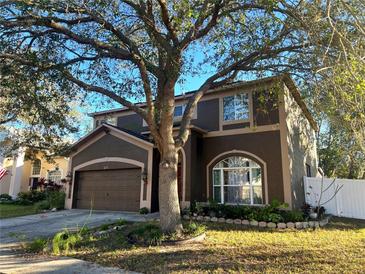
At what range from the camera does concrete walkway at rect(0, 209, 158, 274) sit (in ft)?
21.6

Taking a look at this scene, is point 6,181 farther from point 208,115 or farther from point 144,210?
point 208,115

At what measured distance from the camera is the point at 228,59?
36.8 feet

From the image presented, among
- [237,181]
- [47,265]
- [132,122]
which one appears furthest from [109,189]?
[47,265]

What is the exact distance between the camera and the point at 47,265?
271 inches

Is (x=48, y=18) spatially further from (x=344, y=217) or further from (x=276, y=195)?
(x=344, y=217)

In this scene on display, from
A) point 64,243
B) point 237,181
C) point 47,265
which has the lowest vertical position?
point 47,265

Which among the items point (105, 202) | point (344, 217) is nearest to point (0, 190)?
point (105, 202)

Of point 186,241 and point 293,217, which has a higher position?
point 293,217

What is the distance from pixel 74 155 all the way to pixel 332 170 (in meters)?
25.9

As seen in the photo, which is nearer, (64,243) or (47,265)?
(47,265)

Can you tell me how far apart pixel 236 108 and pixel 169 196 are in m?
8.33

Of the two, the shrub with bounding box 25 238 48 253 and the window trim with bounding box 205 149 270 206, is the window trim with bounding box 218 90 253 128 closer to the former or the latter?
the window trim with bounding box 205 149 270 206

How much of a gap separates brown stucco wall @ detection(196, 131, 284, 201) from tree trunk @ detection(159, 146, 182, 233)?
5754mm

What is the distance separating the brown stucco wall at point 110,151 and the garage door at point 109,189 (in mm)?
810
